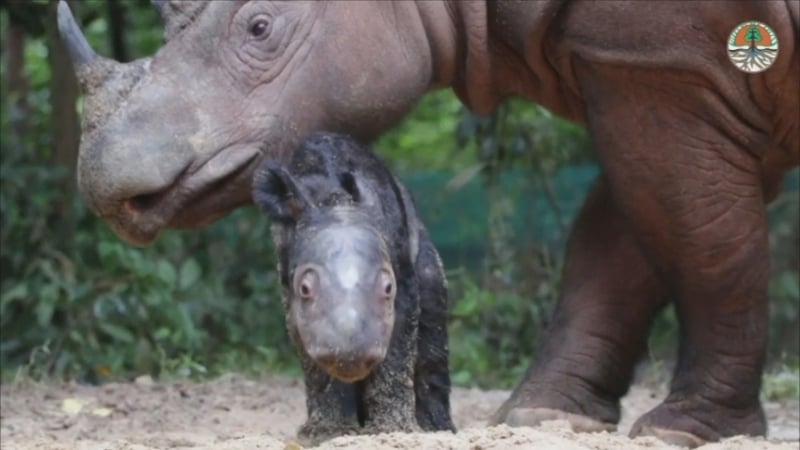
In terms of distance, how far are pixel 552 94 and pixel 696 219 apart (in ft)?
1.94

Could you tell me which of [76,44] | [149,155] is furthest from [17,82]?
[149,155]

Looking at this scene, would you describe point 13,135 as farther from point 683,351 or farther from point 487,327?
point 683,351

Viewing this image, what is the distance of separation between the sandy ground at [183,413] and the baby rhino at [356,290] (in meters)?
0.22

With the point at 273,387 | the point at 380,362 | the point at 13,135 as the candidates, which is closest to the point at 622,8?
the point at 380,362

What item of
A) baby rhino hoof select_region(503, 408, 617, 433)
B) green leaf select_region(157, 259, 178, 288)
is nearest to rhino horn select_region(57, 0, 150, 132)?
baby rhino hoof select_region(503, 408, 617, 433)

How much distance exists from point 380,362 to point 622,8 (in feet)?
4.19

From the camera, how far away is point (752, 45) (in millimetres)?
4840

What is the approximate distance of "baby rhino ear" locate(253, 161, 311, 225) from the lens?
4.34m

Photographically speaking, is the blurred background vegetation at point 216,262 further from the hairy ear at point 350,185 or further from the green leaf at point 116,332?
the hairy ear at point 350,185

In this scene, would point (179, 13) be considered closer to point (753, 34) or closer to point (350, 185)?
point (350, 185)

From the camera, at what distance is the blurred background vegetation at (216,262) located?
7.37 meters

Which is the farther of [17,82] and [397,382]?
[17,82]

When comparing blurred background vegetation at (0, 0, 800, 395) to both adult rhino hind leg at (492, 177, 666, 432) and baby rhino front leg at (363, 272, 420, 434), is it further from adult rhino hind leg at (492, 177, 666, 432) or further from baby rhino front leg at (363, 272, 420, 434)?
baby rhino front leg at (363, 272, 420, 434)

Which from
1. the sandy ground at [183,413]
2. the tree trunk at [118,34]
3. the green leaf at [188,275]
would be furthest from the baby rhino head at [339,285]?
the tree trunk at [118,34]
